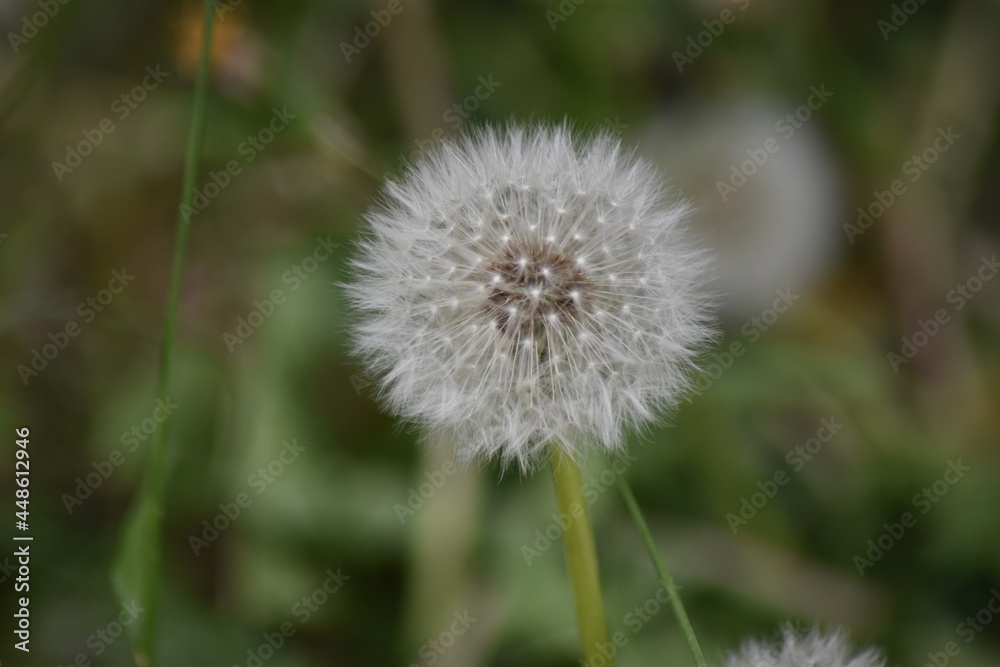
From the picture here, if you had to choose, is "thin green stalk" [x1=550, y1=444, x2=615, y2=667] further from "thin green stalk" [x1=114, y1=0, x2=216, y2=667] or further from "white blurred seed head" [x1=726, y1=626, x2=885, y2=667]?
"thin green stalk" [x1=114, y1=0, x2=216, y2=667]

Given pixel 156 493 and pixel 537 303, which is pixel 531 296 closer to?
pixel 537 303

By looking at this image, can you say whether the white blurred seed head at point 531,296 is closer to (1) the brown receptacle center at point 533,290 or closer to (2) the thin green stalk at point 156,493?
(1) the brown receptacle center at point 533,290

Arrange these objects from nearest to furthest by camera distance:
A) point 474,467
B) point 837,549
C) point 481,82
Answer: point 474,467 < point 837,549 < point 481,82

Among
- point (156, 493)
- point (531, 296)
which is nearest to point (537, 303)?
point (531, 296)

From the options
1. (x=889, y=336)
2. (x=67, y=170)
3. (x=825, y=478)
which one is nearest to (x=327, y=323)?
(x=67, y=170)

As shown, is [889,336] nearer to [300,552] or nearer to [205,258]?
[300,552]

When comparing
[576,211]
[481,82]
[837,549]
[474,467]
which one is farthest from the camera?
[481,82]

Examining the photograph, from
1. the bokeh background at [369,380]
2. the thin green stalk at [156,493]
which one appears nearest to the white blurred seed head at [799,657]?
the bokeh background at [369,380]
